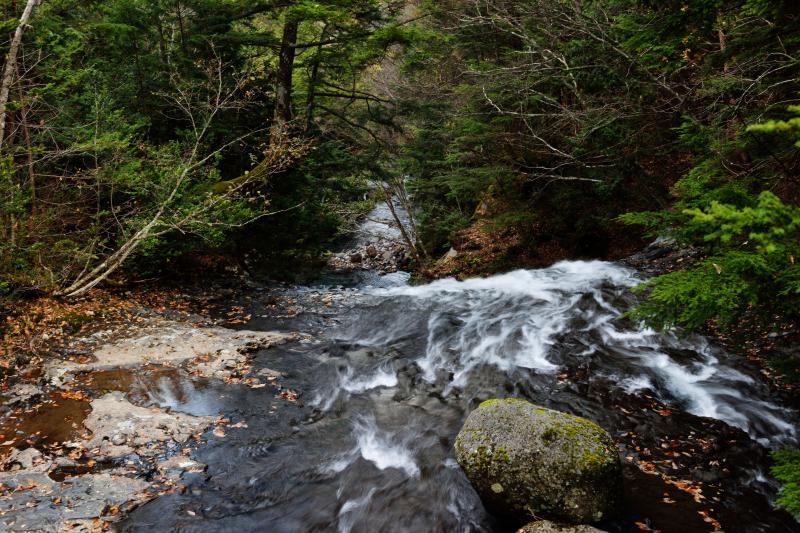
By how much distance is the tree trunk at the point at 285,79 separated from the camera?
41.7ft

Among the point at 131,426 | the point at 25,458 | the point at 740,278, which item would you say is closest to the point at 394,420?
the point at 131,426

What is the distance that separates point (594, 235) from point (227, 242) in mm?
10228

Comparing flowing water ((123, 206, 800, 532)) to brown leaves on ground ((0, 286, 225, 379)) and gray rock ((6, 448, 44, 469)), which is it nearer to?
gray rock ((6, 448, 44, 469))

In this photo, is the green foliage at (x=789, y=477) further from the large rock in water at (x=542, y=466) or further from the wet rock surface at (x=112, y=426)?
the wet rock surface at (x=112, y=426)

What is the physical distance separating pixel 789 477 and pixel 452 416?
12.8 feet

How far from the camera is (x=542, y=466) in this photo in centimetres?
452

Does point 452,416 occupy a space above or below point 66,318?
below

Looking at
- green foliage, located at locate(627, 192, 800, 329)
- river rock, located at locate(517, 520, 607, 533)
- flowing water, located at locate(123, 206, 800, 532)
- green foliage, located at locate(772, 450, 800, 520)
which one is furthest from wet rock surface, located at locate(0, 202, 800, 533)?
green foliage, located at locate(627, 192, 800, 329)

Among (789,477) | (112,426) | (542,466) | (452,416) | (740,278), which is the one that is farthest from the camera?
(452,416)

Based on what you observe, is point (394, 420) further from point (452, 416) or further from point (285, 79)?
point (285, 79)

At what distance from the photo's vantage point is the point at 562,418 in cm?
496

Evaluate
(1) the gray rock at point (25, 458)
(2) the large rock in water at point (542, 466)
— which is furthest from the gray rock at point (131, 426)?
(2) the large rock in water at point (542, 466)

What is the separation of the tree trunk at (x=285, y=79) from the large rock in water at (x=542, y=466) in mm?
10249

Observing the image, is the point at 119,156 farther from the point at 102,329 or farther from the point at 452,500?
the point at 452,500
